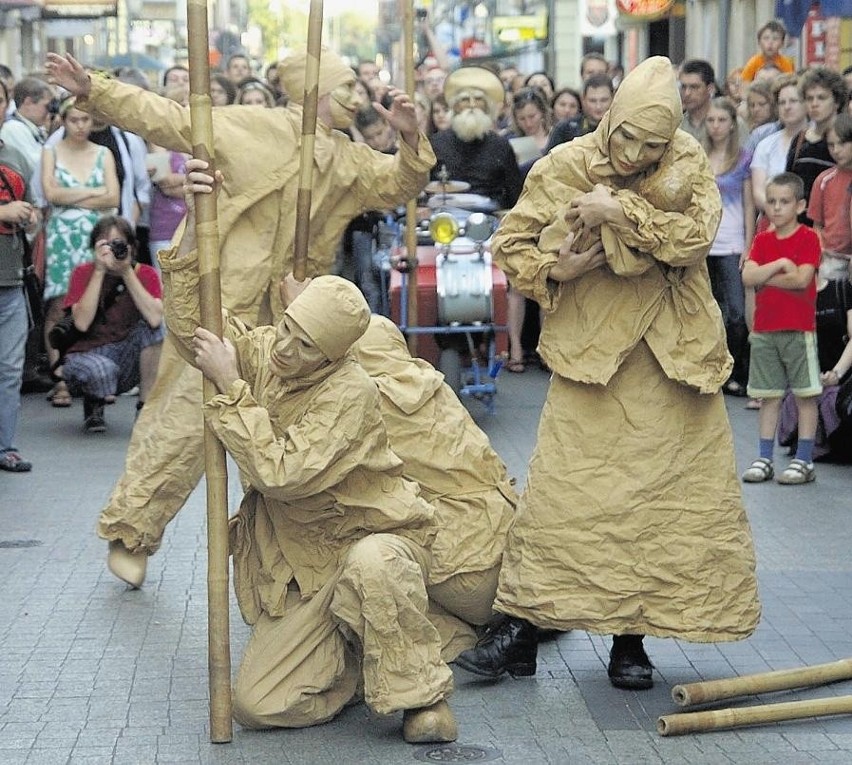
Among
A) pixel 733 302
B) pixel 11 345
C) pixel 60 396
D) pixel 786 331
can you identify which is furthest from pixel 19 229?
pixel 733 302

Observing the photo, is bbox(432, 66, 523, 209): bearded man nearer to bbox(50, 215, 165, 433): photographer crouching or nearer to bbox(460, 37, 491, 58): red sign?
bbox(50, 215, 165, 433): photographer crouching

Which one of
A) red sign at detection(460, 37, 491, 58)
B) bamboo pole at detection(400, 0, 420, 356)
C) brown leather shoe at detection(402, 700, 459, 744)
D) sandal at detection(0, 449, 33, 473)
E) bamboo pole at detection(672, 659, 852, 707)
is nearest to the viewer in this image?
brown leather shoe at detection(402, 700, 459, 744)

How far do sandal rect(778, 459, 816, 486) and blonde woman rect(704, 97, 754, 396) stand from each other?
290 centimetres

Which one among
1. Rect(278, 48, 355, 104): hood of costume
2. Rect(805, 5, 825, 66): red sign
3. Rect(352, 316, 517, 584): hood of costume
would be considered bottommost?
Rect(352, 316, 517, 584): hood of costume

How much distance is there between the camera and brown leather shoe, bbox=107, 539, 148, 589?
7359 mm

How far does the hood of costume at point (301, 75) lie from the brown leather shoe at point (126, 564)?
184cm

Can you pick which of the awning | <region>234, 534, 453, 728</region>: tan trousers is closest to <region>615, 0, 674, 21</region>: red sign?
the awning

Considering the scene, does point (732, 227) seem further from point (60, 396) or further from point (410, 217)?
point (60, 396)

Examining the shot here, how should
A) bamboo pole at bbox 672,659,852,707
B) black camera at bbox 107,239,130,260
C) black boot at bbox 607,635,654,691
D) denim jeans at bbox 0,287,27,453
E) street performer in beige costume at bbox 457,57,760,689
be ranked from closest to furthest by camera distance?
1. bamboo pole at bbox 672,659,852,707
2. street performer in beige costume at bbox 457,57,760,689
3. black boot at bbox 607,635,654,691
4. denim jeans at bbox 0,287,27,453
5. black camera at bbox 107,239,130,260

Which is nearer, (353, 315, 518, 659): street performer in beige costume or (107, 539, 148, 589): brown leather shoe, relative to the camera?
(353, 315, 518, 659): street performer in beige costume

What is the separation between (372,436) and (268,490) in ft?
1.18

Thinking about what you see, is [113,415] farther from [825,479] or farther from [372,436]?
[372,436]

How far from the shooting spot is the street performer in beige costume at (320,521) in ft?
17.3

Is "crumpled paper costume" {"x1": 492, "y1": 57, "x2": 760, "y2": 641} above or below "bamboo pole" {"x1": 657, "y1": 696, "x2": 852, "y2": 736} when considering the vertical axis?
above
